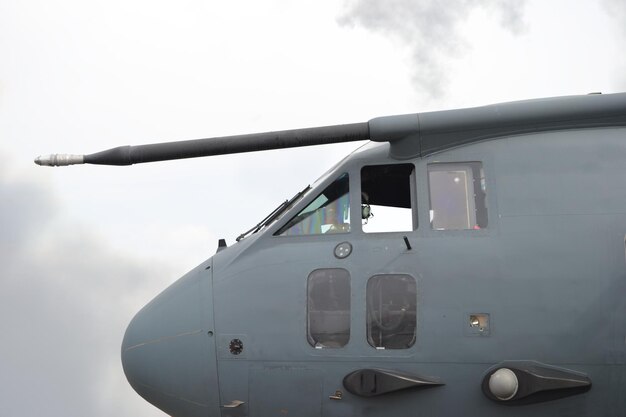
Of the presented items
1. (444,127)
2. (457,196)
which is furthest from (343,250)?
(444,127)

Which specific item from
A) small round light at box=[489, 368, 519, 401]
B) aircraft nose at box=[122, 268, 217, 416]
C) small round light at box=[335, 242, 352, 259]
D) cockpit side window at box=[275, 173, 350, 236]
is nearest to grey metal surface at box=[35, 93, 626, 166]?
cockpit side window at box=[275, 173, 350, 236]

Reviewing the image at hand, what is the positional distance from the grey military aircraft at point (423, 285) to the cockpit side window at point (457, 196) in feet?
0.05

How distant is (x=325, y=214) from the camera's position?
9.59m

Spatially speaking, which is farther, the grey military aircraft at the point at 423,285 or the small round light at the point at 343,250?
the small round light at the point at 343,250

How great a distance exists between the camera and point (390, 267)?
29.2ft

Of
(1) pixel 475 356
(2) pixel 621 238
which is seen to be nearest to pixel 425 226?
(1) pixel 475 356

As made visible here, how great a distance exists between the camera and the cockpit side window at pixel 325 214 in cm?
949

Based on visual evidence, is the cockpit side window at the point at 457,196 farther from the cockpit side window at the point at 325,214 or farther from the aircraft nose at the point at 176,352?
the aircraft nose at the point at 176,352

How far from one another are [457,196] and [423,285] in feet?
3.75

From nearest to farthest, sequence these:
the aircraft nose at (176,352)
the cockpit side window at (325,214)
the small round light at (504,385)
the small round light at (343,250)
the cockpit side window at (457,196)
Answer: the small round light at (504,385)
the cockpit side window at (457,196)
the small round light at (343,250)
the aircraft nose at (176,352)
the cockpit side window at (325,214)

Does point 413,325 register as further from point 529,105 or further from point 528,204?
point 529,105

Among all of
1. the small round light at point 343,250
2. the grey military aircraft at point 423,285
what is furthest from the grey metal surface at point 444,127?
the small round light at point 343,250

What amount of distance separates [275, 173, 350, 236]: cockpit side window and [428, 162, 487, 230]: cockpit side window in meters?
1.02

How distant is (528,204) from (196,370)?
4.14 m
